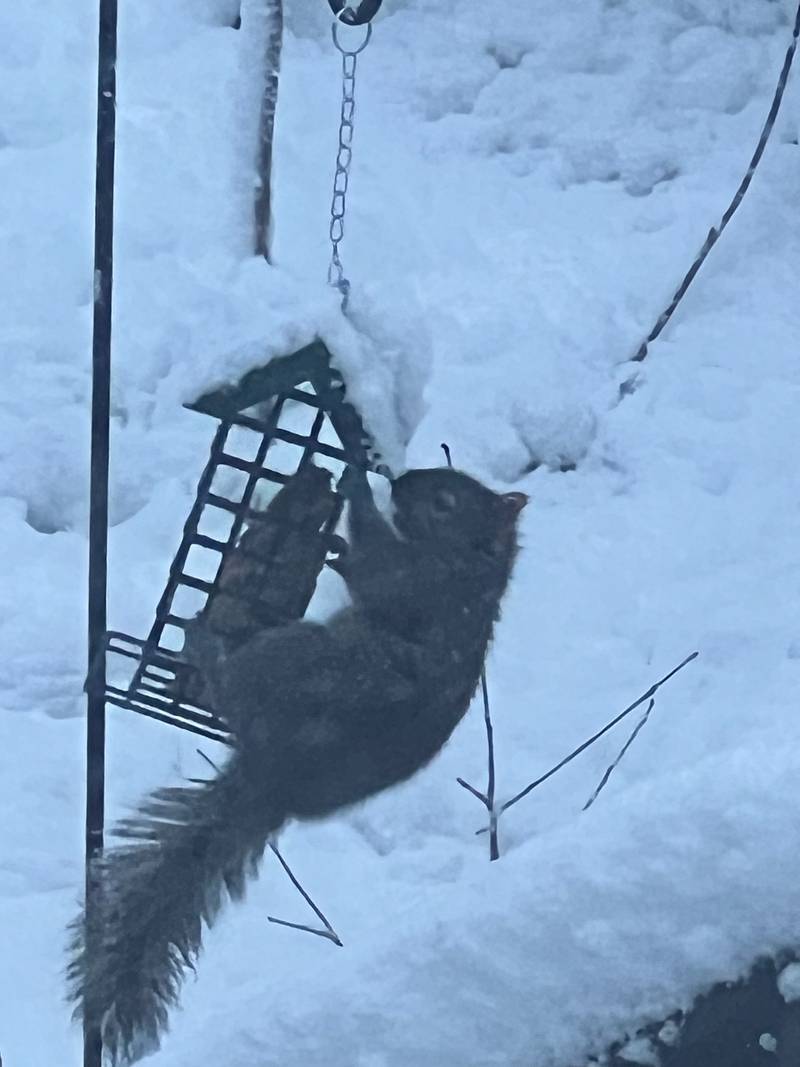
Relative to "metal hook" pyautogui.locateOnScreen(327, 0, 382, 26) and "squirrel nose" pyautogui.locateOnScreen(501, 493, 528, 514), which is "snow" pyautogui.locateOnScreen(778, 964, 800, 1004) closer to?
"squirrel nose" pyautogui.locateOnScreen(501, 493, 528, 514)

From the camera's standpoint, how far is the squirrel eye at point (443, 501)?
219 cm

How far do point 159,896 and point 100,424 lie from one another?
2.13ft

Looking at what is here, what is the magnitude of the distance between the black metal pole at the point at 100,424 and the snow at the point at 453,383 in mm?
317

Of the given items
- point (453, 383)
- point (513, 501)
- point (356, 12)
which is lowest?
point (453, 383)

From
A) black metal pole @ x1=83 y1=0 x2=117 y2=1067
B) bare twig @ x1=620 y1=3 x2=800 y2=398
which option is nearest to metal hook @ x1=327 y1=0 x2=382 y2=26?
black metal pole @ x1=83 y1=0 x2=117 y2=1067

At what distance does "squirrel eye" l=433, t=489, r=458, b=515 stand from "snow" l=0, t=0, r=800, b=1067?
137 mm

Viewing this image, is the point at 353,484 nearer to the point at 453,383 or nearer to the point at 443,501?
the point at 443,501

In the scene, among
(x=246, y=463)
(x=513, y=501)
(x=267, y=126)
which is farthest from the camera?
(x=267, y=126)

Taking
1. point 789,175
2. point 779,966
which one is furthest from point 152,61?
point 779,966

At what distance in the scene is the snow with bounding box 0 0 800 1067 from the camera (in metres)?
2.54

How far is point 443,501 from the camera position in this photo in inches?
86.6

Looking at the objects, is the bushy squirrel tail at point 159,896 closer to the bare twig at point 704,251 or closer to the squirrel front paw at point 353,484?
the squirrel front paw at point 353,484

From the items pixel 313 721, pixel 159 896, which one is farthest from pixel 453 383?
pixel 159 896

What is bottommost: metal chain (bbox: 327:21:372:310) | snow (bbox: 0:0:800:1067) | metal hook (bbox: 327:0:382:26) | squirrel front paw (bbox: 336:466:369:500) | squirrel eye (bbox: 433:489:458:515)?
snow (bbox: 0:0:800:1067)
